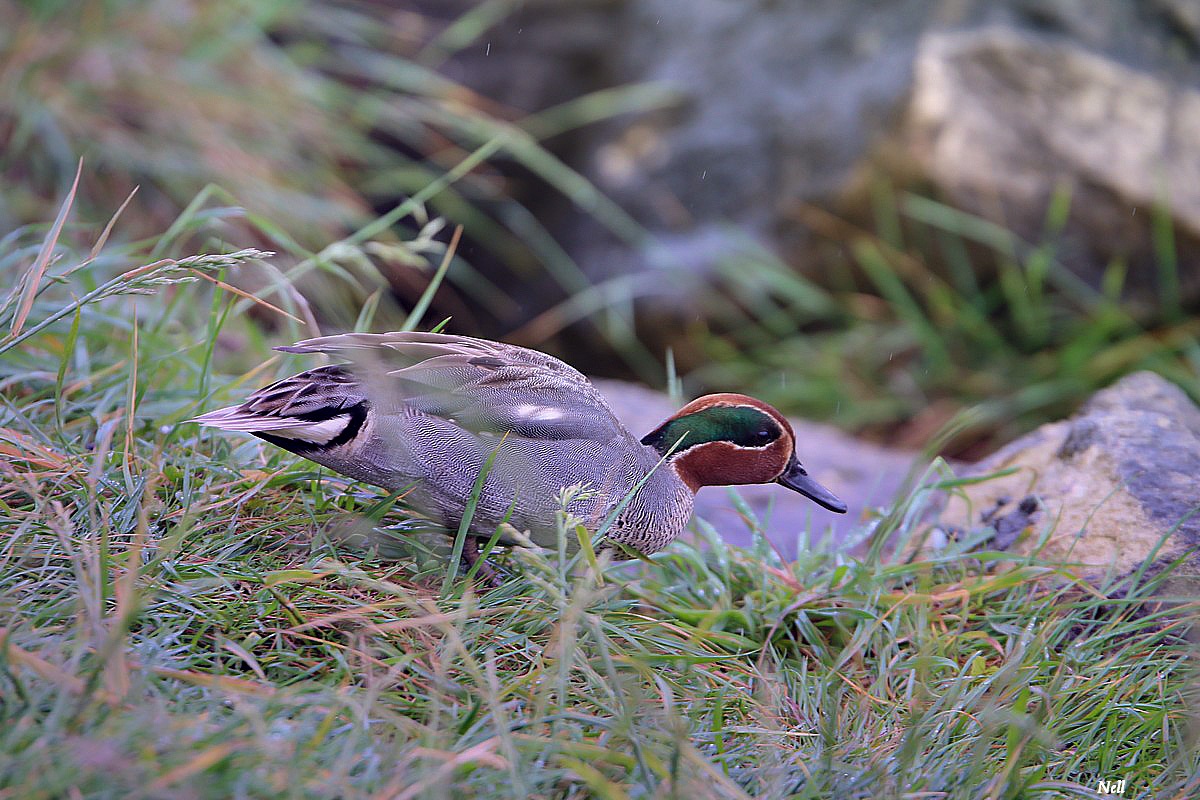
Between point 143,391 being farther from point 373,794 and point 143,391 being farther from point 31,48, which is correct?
point 31,48

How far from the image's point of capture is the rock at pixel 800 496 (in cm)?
322

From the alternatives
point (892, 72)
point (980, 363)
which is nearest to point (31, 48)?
point (892, 72)

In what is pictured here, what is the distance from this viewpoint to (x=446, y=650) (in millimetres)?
1963

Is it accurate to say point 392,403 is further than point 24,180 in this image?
No

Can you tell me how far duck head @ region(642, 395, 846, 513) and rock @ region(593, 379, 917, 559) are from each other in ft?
1.23

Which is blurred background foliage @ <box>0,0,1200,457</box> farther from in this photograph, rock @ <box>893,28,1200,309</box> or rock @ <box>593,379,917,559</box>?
rock @ <box>593,379,917,559</box>

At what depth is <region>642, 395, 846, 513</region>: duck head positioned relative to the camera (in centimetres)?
257

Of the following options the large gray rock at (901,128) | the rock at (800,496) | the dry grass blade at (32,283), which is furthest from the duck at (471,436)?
the large gray rock at (901,128)

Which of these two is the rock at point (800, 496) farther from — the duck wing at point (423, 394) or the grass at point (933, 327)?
the duck wing at point (423, 394)

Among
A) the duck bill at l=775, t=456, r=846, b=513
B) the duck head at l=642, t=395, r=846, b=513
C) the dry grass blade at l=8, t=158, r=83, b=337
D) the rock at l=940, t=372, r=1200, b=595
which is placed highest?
the dry grass blade at l=8, t=158, r=83, b=337

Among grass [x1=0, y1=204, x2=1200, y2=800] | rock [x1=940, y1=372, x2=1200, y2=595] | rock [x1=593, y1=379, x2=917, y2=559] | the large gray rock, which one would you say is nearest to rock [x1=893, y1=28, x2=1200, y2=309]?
the large gray rock

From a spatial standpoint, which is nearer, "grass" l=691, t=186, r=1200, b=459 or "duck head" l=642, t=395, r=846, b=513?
"duck head" l=642, t=395, r=846, b=513

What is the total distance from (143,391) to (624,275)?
321 cm

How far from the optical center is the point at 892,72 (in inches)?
195
